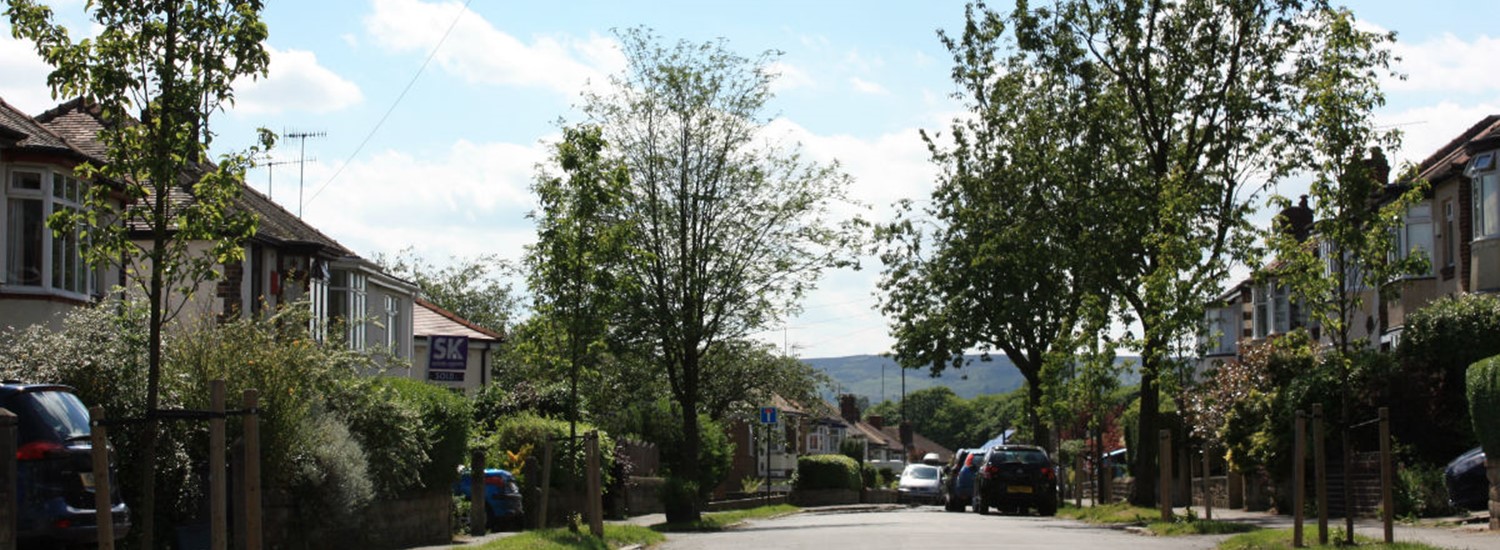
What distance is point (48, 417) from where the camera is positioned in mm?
12188

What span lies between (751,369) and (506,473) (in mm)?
14181

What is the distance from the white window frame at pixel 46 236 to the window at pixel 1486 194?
2375 centimetres

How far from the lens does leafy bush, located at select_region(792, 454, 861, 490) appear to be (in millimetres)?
62094

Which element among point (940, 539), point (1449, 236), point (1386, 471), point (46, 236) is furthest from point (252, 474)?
point (1449, 236)

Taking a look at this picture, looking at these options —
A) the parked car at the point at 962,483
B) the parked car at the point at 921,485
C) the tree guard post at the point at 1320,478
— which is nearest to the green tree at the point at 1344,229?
the tree guard post at the point at 1320,478

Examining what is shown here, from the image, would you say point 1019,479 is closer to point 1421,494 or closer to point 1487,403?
point 1421,494

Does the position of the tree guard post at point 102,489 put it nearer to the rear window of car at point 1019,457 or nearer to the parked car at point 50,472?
the parked car at point 50,472

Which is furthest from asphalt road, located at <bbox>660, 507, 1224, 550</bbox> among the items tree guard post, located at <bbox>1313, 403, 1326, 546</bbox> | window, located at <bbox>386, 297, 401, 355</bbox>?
window, located at <bbox>386, 297, 401, 355</bbox>

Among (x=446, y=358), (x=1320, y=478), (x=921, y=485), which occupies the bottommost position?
(x=921, y=485)

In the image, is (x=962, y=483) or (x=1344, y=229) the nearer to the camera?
(x=1344, y=229)

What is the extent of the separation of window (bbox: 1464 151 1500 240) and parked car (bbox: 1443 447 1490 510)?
8.79m

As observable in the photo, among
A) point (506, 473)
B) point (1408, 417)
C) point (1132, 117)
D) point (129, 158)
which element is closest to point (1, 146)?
point (506, 473)

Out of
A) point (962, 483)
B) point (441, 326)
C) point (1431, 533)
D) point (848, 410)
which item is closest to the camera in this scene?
point (1431, 533)

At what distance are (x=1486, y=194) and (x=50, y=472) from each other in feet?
84.5
